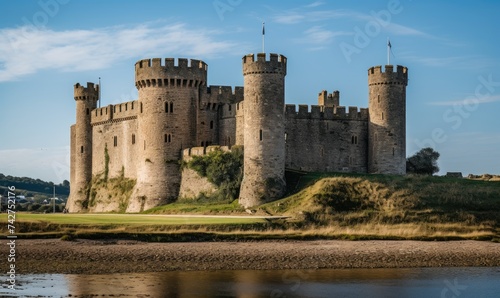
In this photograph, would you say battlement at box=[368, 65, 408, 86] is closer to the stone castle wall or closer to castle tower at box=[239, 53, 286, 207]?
the stone castle wall

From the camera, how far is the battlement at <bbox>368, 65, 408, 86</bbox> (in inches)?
2146

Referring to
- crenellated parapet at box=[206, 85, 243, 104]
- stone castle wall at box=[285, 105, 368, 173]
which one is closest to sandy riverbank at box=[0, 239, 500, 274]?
stone castle wall at box=[285, 105, 368, 173]

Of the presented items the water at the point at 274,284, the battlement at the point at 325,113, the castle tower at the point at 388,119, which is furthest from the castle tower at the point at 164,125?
the water at the point at 274,284

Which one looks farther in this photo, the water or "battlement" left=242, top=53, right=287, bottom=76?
"battlement" left=242, top=53, right=287, bottom=76

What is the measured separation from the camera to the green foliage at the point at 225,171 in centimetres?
4925

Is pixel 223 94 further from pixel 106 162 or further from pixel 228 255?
pixel 228 255

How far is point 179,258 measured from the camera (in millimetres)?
29781

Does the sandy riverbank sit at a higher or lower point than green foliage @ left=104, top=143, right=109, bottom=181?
lower

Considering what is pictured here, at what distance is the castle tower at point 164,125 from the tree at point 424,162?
1711 cm

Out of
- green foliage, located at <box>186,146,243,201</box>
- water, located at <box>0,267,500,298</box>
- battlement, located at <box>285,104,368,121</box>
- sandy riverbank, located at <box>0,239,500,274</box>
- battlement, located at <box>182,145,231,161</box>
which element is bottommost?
water, located at <box>0,267,500,298</box>

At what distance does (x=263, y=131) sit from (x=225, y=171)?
14.1 feet

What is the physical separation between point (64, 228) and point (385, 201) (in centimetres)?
1746

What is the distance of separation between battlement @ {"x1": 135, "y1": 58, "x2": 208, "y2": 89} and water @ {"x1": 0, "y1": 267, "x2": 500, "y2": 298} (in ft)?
89.8

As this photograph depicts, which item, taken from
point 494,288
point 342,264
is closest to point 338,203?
point 342,264
